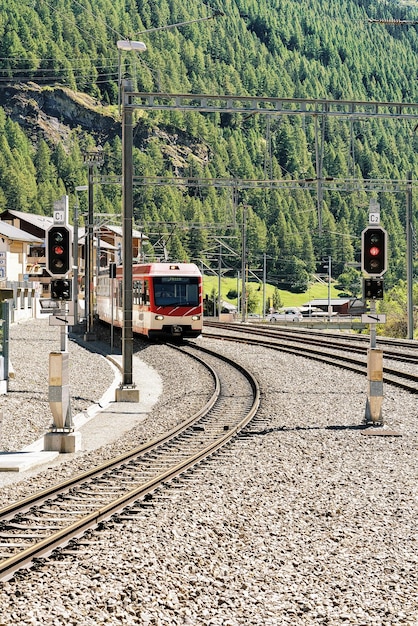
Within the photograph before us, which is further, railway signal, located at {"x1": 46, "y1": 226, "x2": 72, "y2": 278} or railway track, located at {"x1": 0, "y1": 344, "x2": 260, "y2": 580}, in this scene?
railway signal, located at {"x1": 46, "y1": 226, "x2": 72, "y2": 278}

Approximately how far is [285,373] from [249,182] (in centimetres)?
1804

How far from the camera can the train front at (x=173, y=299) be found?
35.9m

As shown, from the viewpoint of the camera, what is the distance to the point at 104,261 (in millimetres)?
130750

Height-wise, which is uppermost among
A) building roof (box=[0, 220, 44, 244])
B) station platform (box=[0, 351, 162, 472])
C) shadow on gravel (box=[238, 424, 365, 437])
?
building roof (box=[0, 220, 44, 244])

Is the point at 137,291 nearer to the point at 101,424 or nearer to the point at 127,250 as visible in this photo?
the point at 127,250

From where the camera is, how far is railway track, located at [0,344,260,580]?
8.14 meters

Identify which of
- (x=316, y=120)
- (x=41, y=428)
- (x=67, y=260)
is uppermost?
(x=316, y=120)

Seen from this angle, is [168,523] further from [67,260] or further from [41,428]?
[41,428]

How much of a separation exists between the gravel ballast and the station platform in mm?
446

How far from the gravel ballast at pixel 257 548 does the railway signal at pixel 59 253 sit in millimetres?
2750

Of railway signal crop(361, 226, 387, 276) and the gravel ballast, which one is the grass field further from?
the gravel ballast

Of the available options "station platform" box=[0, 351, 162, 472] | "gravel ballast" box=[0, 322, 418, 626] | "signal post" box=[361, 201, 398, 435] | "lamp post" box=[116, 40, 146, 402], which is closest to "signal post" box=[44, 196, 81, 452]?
"station platform" box=[0, 351, 162, 472]

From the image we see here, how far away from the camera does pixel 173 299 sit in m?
36.0

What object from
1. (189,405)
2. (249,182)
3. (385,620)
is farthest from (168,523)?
(249,182)
